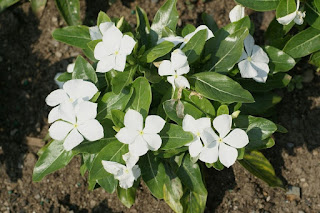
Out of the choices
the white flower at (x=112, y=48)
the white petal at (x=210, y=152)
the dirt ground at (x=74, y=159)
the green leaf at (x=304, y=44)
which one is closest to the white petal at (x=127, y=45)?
the white flower at (x=112, y=48)

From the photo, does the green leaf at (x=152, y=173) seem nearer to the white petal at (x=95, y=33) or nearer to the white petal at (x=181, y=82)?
the white petal at (x=181, y=82)

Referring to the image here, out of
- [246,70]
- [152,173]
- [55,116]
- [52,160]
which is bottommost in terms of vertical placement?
[152,173]

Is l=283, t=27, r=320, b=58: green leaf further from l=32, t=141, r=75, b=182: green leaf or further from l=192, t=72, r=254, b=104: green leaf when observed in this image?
l=32, t=141, r=75, b=182: green leaf

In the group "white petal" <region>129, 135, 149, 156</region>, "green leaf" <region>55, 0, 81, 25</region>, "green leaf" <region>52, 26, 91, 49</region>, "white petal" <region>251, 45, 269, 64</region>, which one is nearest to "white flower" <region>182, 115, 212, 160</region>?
"white petal" <region>129, 135, 149, 156</region>

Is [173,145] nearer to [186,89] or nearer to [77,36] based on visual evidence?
[186,89]

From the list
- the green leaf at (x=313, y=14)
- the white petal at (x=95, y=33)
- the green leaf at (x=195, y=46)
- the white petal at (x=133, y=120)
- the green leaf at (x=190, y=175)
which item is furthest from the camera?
the green leaf at (x=313, y=14)

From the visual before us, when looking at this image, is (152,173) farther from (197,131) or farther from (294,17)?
(294,17)

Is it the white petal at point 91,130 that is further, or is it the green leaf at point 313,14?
the green leaf at point 313,14

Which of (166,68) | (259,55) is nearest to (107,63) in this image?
(166,68)
